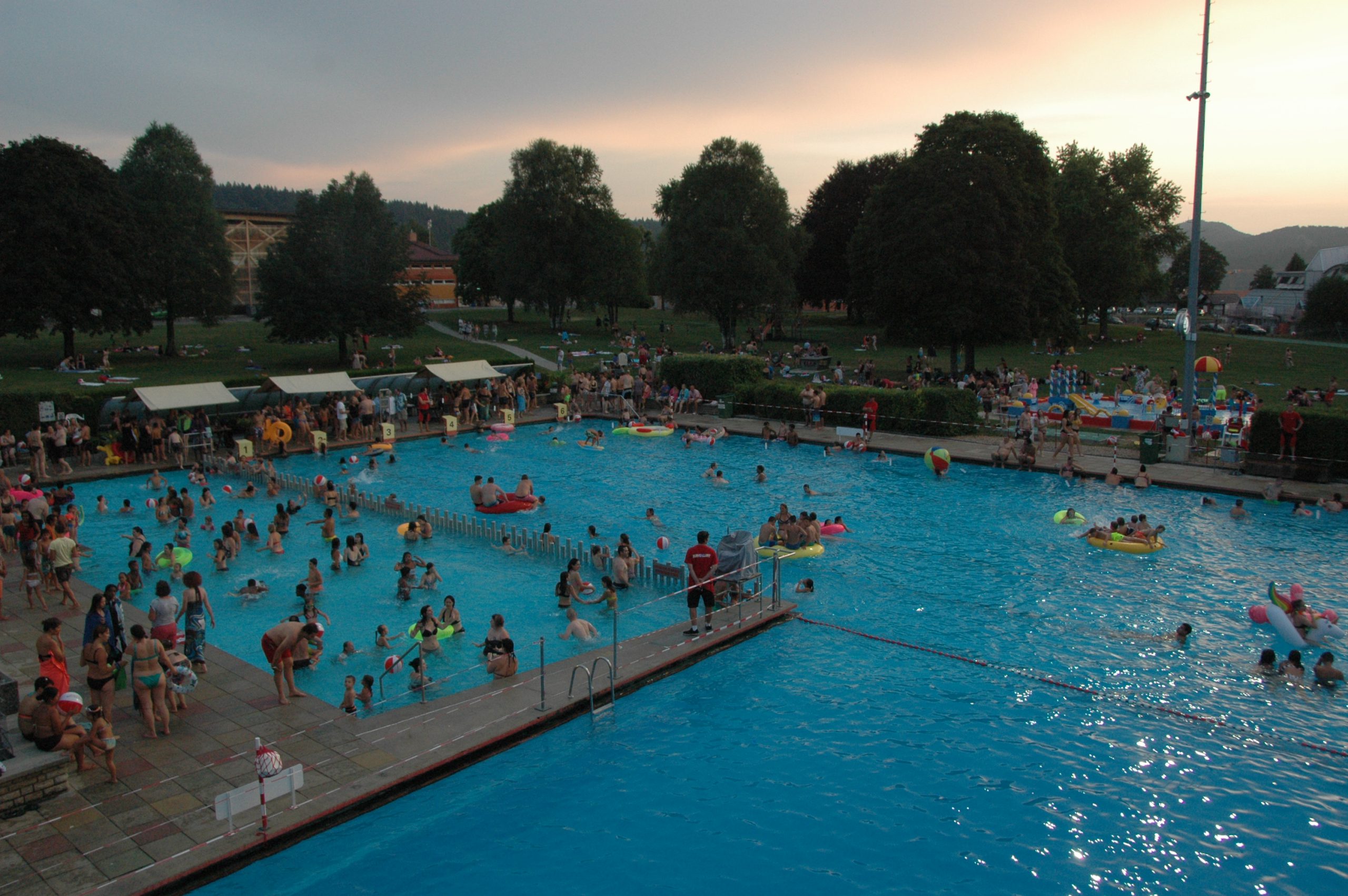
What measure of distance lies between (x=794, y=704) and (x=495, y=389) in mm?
27193

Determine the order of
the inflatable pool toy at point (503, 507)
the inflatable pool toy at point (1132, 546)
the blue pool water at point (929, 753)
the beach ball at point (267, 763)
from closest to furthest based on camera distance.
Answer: the beach ball at point (267, 763), the blue pool water at point (929, 753), the inflatable pool toy at point (1132, 546), the inflatable pool toy at point (503, 507)


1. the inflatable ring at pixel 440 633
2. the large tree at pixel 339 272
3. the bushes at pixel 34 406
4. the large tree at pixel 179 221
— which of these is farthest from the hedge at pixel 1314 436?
the large tree at pixel 179 221

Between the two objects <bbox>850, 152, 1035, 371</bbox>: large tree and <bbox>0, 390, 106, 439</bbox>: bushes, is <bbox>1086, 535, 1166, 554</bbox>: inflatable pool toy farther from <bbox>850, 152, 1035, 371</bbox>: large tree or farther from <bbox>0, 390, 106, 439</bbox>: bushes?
<bbox>0, 390, 106, 439</bbox>: bushes

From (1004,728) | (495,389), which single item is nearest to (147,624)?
(1004,728)

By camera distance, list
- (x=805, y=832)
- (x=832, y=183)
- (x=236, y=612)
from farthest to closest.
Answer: (x=832, y=183)
(x=236, y=612)
(x=805, y=832)

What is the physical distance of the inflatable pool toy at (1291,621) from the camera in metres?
13.6

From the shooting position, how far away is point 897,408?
103 ft

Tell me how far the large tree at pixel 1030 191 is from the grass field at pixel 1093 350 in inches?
202

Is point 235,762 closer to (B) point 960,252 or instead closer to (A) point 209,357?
(B) point 960,252

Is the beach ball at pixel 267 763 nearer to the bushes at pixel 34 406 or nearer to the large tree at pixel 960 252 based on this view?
the bushes at pixel 34 406

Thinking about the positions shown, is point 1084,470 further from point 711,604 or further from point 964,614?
point 711,604

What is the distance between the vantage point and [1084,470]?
24.9 metres

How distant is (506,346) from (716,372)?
27135 millimetres

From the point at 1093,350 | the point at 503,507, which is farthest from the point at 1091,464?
the point at 1093,350
